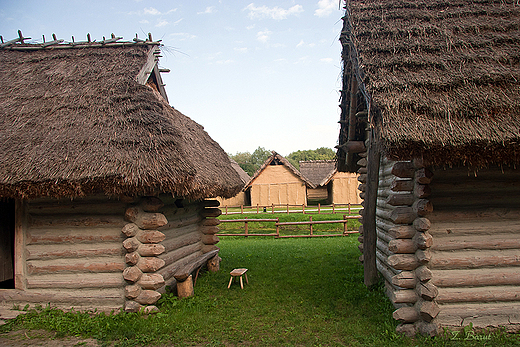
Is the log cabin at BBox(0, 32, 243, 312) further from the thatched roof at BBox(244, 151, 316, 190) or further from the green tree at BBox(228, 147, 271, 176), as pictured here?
the green tree at BBox(228, 147, 271, 176)

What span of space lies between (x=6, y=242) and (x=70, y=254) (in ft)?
7.20

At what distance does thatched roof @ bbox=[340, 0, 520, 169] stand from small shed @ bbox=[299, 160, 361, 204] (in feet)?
59.6

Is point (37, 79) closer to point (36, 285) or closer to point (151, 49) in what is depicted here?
point (151, 49)

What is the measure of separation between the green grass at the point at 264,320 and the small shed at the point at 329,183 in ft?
59.2

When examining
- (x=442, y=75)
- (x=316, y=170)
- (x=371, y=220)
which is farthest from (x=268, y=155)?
(x=442, y=75)

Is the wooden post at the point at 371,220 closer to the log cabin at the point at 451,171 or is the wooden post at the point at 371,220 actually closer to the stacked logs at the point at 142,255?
the log cabin at the point at 451,171

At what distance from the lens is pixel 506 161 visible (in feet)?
14.8

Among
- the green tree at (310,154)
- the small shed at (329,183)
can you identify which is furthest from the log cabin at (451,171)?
the green tree at (310,154)

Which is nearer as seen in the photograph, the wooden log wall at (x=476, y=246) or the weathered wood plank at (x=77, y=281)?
the wooden log wall at (x=476, y=246)

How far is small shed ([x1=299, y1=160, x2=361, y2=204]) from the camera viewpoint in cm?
2633

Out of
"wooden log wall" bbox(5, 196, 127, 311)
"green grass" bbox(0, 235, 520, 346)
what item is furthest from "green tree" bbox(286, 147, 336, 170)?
"wooden log wall" bbox(5, 196, 127, 311)

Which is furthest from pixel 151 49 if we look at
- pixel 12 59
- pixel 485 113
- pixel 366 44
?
pixel 485 113

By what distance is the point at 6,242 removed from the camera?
7.06 metres

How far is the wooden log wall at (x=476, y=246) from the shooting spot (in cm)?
489
